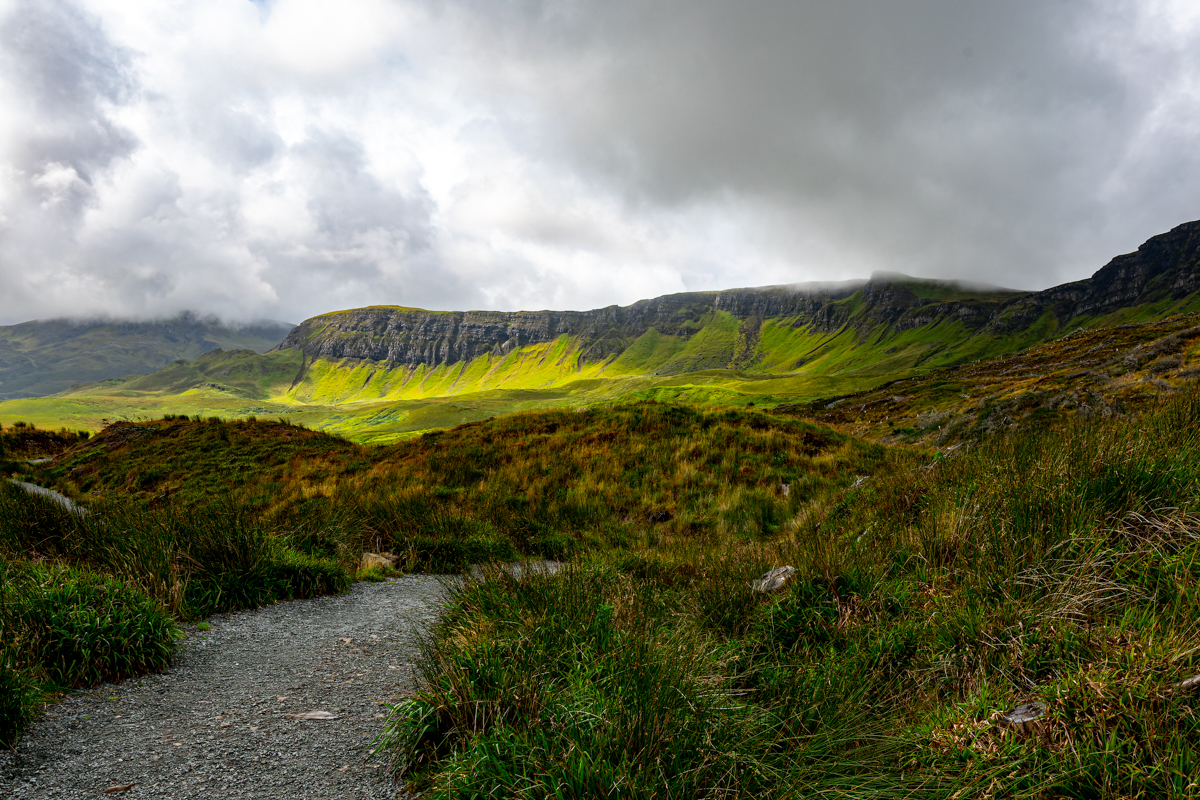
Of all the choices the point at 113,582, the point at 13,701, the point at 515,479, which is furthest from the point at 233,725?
the point at 515,479

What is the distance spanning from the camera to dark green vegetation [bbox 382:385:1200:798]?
220 centimetres

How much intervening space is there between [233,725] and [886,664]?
14.7ft

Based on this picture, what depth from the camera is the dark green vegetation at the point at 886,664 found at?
7.21 ft

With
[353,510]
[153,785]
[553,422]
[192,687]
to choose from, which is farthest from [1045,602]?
[553,422]

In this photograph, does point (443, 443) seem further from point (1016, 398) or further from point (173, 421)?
point (1016, 398)

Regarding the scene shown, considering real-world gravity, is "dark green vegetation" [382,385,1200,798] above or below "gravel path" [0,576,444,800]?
above

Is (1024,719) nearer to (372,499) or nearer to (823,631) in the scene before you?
(823,631)

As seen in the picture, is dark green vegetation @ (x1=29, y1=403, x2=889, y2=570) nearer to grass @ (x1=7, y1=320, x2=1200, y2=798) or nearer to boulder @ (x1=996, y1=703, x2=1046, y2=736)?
grass @ (x1=7, y1=320, x2=1200, y2=798)

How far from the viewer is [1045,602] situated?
329 centimetres

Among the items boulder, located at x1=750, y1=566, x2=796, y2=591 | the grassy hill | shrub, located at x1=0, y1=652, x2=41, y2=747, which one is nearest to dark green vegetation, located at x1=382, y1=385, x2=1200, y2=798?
the grassy hill

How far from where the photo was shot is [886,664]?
11.5ft

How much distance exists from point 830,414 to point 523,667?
59.6 m

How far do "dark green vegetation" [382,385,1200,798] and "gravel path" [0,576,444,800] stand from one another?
0.47 meters

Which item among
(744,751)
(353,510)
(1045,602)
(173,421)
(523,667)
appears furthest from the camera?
(173,421)
